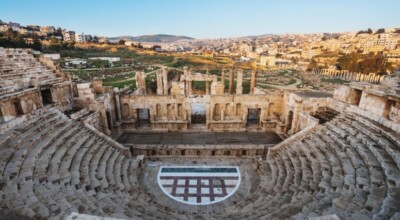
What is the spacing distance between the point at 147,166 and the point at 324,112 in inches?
532

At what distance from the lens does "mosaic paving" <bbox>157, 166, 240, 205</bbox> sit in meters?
11.3

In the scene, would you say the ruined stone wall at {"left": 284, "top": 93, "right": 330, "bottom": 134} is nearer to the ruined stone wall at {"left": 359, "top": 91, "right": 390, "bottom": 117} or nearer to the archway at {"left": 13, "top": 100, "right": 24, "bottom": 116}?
the ruined stone wall at {"left": 359, "top": 91, "right": 390, "bottom": 117}

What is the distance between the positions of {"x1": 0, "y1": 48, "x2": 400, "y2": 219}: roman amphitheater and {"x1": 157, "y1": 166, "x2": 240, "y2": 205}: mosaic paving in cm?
6

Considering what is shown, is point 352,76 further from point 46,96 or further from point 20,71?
point 20,71

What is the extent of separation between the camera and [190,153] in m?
15.4

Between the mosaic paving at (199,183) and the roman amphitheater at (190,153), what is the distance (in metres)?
0.06

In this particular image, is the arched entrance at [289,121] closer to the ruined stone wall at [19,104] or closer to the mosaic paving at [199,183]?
the mosaic paving at [199,183]

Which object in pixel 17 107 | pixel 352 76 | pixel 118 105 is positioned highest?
pixel 17 107

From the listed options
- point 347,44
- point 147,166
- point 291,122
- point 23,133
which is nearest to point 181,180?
point 147,166

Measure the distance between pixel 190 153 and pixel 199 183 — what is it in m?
3.27

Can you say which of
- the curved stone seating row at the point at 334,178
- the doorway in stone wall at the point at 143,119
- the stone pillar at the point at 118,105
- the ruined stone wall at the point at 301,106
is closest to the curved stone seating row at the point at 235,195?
the curved stone seating row at the point at 334,178

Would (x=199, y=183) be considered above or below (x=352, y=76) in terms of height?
above

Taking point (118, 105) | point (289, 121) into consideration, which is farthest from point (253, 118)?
point (118, 105)

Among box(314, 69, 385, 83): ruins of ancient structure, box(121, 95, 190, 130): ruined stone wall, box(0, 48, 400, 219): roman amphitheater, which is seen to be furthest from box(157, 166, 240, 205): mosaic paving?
box(314, 69, 385, 83): ruins of ancient structure
